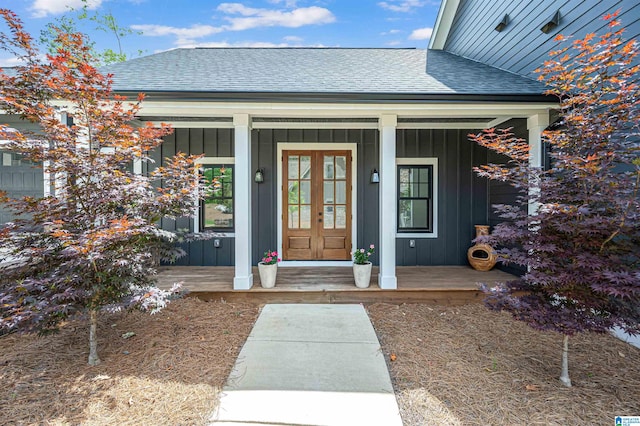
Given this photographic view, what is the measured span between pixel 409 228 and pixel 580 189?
3518 mm

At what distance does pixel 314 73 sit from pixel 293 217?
7.78ft

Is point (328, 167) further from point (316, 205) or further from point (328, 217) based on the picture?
point (328, 217)

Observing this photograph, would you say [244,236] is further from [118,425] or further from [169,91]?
[118,425]

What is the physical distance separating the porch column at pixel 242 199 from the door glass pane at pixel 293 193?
1530mm

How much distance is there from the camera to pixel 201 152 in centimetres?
561

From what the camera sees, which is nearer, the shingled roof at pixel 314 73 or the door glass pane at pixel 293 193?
the shingled roof at pixel 314 73

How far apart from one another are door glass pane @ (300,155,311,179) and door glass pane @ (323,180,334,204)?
1.12ft

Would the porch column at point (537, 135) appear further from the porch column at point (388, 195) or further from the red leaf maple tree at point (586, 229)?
the porch column at point (388, 195)

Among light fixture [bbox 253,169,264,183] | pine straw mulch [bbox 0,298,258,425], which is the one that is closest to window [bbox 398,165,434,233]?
light fixture [bbox 253,169,264,183]

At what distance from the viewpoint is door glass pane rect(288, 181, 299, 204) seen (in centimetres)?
564

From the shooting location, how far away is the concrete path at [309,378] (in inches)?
80.6

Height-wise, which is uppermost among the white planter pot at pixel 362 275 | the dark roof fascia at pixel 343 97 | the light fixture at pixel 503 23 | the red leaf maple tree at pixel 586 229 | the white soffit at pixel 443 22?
the white soffit at pixel 443 22

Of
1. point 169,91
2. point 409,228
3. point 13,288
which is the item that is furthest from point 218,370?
point 409,228

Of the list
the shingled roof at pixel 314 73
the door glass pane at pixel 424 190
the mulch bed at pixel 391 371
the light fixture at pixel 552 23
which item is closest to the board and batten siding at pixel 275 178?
the door glass pane at pixel 424 190
